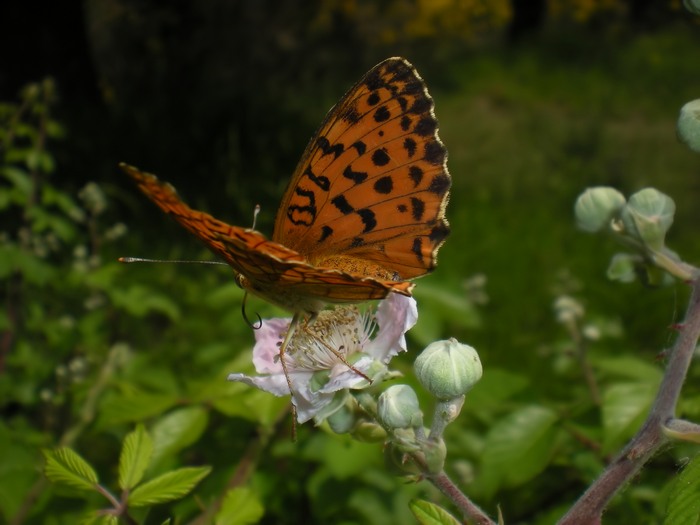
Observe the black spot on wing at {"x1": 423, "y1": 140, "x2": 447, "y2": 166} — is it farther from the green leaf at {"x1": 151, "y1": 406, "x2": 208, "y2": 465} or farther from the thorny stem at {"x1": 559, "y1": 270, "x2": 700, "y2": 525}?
the green leaf at {"x1": 151, "y1": 406, "x2": 208, "y2": 465}

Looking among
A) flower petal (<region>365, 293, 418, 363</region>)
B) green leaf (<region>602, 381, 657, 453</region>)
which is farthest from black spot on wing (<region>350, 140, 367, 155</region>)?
green leaf (<region>602, 381, 657, 453</region>)

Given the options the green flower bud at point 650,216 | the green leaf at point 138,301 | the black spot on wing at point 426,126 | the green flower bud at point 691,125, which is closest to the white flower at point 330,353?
the black spot on wing at point 426,126

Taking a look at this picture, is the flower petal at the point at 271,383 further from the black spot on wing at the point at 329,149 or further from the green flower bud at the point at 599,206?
the green flower bud at the point at 599,206

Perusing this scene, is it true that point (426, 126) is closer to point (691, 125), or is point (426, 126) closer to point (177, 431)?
point (691, 125)

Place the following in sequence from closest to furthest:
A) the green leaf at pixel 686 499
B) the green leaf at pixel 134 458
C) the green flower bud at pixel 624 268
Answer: the green leaf at pixel 686 499
the green leaf at pixel 134 458
the green flower bud at pixel 624 268

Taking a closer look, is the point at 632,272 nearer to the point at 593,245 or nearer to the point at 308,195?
the point at 308,195

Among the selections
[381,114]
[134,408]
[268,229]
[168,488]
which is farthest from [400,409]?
[268,229]
